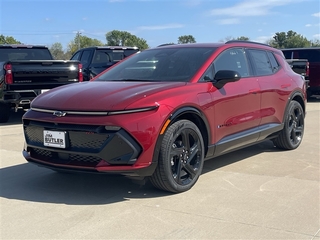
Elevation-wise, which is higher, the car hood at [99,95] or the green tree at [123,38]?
the green tree at [123,38]

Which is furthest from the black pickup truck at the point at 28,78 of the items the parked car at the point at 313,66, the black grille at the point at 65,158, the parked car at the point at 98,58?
the parked car at the point at 313,66

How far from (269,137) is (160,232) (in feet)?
10.5

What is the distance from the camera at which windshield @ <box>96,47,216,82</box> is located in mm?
4848

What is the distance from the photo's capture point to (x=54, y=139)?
409 centimetres

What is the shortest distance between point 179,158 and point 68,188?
4.19 feet

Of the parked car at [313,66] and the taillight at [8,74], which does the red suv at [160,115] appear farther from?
the parked car at [313,66]

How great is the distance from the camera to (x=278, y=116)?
6.07m

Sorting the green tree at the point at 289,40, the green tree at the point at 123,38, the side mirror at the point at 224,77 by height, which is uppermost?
the green tree at the point at 123,38

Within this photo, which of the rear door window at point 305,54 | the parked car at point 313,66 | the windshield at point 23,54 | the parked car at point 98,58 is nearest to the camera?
the windshield at point 23,54

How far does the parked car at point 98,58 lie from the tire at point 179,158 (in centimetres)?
849

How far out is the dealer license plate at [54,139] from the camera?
4016mm

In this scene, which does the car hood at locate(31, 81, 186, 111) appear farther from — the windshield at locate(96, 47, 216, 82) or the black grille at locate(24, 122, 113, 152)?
the windshield at locate(96, 47, 216, 82)

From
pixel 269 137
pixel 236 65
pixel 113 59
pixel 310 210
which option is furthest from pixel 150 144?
pixel 113 59

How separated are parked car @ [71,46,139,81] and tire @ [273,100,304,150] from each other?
23.4ft
